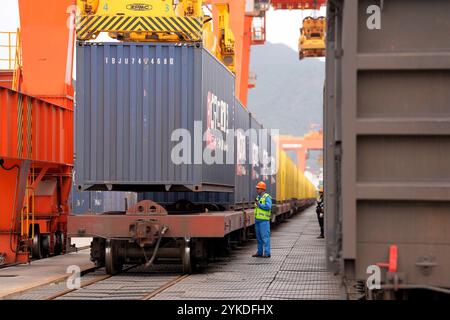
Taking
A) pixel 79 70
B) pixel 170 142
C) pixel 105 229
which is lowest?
pixel 105 229

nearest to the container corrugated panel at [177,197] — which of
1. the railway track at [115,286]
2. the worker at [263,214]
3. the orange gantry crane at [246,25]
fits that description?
the worker at [263,214]

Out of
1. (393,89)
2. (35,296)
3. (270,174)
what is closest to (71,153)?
(35,296)

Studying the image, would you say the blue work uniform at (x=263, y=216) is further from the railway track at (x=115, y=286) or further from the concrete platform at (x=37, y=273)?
the concrete platform at (x=37, y=273)

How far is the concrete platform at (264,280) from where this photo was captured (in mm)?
10141

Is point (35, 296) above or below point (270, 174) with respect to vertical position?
below

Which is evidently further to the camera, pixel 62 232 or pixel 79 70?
pixel 62 232

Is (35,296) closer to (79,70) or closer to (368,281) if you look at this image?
(79,70)

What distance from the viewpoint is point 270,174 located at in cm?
2488

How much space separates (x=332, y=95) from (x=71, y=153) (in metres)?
11.7

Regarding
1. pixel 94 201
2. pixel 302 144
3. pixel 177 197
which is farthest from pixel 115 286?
pixel 302 144

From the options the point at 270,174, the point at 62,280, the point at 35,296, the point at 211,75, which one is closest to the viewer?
the point at 35,296

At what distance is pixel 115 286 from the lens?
11.3 meters

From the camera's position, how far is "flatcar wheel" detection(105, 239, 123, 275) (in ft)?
41.3
